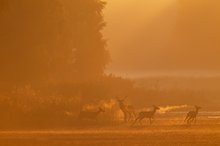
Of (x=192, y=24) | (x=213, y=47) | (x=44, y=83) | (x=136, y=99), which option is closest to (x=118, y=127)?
(x=44, y=83)

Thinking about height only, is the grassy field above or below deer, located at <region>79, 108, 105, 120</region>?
below

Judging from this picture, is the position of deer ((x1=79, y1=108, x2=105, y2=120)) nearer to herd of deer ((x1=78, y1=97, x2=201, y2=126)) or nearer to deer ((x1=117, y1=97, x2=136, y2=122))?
herd of deer ((x1=78, y1=97, x2=201, y2=126))

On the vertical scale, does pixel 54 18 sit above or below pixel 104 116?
above

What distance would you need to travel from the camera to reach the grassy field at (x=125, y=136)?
4281 cm

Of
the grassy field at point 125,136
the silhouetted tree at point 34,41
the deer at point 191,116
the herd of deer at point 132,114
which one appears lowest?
the grassy field at point 125,136

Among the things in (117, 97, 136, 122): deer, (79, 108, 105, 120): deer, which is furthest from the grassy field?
(117, 97, 136, 122): deer

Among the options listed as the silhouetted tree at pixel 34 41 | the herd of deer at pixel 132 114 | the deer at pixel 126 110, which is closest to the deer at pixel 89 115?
the herd of deer at pixel 132 114

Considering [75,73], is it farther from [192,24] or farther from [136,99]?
[192,24]

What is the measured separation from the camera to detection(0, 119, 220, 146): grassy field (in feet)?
140

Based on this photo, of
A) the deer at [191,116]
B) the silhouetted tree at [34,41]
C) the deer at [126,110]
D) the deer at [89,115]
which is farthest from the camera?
the silhouetted tree at [34,41]

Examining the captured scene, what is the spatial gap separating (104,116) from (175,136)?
15825mm

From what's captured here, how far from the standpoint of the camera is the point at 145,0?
132 m

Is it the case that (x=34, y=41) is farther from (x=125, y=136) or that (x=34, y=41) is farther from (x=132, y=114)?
(x=125, y=136)

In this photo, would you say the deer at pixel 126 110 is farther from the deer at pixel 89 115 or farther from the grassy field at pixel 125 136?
the grassy field at pixel 125 136
